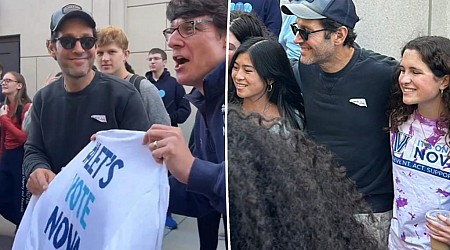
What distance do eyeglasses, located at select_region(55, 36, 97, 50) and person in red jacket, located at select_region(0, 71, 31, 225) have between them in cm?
21

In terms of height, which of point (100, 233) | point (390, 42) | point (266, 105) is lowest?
point (100, 233)

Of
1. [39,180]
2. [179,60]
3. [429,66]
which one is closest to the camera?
[429,66]

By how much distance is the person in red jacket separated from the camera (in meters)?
1.56

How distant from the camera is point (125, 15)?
4.47 feet

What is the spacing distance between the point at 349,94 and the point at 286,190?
25 centimetres

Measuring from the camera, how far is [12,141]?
5.18 ft

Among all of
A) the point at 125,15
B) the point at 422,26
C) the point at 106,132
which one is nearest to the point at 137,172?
the point at 106,132

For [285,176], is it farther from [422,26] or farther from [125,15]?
[125,15]

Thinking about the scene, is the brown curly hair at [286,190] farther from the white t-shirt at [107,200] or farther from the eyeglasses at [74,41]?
the eyeglasses at [74,41]

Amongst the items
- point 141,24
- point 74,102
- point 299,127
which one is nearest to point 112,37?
point 141,24

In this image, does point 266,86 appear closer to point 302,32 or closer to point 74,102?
point 302,32

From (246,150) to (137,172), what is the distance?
27cm

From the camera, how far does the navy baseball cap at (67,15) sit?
4.55 feet

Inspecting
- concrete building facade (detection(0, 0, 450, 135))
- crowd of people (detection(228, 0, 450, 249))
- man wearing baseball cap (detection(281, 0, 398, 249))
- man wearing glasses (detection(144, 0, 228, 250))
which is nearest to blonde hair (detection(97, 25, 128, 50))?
concrete building facade (detection(0, 0, 450, 135))
